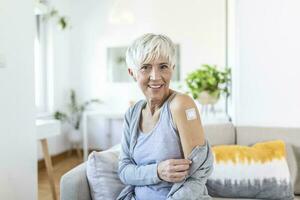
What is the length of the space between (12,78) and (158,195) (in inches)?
41.0

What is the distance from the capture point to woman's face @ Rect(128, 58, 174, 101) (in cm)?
124

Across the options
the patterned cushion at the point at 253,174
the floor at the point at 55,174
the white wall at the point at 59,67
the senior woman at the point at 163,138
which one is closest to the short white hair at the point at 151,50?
the senior woman at the point at 163,138

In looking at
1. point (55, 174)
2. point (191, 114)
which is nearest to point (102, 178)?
point (191, 114)

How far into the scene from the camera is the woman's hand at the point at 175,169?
1177mm

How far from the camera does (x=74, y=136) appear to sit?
14.7 ft

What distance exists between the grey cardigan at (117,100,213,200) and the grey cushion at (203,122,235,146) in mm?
770

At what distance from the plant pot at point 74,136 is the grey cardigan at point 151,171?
3.19 metres

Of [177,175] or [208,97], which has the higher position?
[208,97]

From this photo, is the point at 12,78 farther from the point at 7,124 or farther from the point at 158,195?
the point at 158,195

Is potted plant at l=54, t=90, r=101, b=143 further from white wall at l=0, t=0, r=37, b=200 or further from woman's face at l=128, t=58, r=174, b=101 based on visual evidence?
woman's face at l=128, t=58, r=174, b=101

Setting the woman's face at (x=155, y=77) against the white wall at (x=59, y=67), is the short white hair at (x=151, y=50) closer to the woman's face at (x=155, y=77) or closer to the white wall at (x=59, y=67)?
the woman's face at (x=155, y=77)

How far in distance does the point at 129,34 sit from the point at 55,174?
203 centimetres

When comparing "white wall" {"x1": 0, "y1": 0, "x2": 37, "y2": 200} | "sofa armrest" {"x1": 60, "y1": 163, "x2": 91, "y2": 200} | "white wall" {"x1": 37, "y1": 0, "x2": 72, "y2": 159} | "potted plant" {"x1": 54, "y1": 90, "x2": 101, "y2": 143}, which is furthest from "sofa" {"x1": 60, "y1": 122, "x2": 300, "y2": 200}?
"potted plant" {"x1": 54, "y1": 90, "x2": 101, "y2": 143}

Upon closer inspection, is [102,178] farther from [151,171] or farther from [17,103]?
[17,103]
